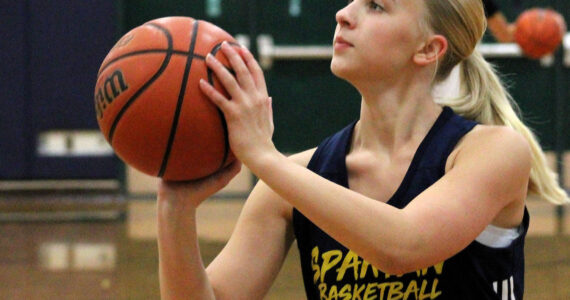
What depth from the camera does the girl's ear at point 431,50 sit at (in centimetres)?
173

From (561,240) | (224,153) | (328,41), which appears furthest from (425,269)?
(328,41)

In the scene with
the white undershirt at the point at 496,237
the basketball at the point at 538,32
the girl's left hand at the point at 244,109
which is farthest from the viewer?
the basketball at the point at 538,32

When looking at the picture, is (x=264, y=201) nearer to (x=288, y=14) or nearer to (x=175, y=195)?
(x=175, y=195)

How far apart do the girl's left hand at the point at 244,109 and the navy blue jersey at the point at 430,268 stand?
1.23ft

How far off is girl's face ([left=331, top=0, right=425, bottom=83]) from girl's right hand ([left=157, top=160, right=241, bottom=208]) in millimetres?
272

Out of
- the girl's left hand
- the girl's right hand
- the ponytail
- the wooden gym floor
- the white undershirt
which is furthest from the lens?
the wooden gym floor

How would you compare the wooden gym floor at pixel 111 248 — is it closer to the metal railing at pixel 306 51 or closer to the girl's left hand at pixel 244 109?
the metal railing at pixel 306 51

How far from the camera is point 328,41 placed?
666 cm

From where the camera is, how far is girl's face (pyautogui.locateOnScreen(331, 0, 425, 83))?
5.40 feet

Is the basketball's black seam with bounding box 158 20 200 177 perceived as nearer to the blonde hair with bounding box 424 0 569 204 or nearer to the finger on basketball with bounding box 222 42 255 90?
the finger on basketball with bounding box 222 42 255 90

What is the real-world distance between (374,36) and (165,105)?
1.37ft

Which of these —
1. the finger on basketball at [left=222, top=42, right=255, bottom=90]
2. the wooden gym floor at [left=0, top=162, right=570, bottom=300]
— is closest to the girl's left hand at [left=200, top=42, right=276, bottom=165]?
the finger on basketball at [left=222, top=42, right=255, bottom=90]

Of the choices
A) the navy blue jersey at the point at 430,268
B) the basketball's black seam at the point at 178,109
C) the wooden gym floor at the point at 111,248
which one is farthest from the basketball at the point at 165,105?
the wooden gym floor at the point at 111,248

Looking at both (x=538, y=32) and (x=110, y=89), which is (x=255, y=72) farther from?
(x=538, y=32)
